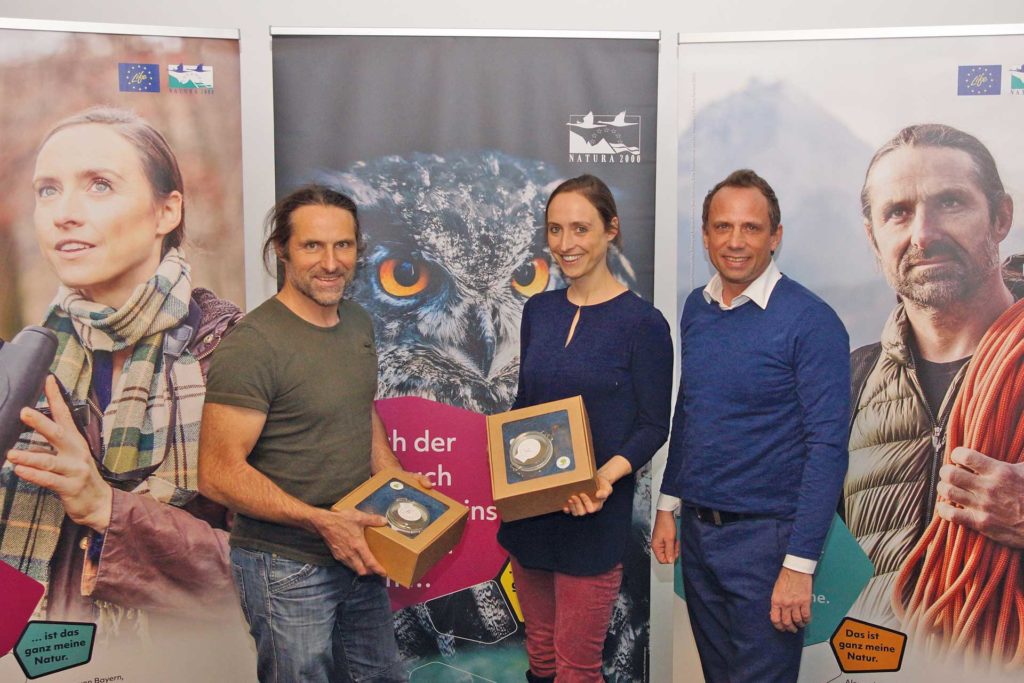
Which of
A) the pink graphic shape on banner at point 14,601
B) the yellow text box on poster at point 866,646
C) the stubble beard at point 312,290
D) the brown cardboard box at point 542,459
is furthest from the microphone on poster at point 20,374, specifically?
the yellow text box on poster at point 866,646

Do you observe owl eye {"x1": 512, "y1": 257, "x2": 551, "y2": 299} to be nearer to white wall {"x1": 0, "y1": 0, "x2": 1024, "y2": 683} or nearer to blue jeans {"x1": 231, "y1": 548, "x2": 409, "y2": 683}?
white wall {"x1": 0, "y1": 0, "x2": 1024, "y2": 683}

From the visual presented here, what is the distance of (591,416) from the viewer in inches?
93.4

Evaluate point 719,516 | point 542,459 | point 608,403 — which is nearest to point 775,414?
point 719,516

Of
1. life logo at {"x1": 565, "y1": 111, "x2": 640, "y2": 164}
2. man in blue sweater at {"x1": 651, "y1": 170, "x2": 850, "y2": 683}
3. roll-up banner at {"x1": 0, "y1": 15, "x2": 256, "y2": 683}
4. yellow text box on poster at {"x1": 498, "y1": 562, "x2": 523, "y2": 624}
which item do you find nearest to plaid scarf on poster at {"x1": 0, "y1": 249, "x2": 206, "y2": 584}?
roll-up banner at {"x1": 0, "y1": 15, "x2": 256, "y2": 683}

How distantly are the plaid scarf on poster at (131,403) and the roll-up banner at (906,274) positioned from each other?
1696 millimetres

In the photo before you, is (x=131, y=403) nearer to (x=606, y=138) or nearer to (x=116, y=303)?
(x=116, y=303)

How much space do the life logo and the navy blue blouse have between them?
0.76 m

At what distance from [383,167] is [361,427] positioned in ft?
3.51

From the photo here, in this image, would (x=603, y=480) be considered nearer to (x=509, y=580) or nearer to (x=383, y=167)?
(x=509, y=580)

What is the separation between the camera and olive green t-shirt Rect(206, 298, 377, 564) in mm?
2176

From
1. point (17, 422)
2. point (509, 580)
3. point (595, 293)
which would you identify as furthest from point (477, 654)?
point (17, 422)

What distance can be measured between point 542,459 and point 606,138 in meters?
1.25

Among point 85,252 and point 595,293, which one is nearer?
point 595,293

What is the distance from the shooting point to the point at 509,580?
3090 millimetres
